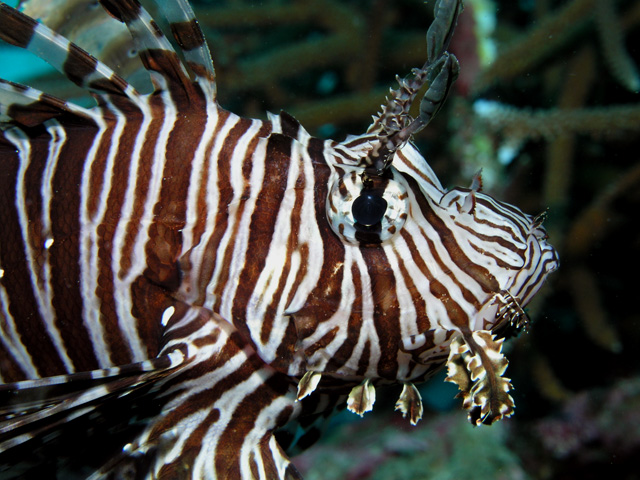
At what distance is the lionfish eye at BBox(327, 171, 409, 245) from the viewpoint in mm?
1603

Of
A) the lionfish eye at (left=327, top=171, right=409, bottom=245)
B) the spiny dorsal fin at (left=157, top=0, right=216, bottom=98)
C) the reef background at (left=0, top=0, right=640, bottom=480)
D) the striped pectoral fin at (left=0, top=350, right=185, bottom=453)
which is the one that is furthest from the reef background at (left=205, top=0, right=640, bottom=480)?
the striped pectoral fin at (left=0, top=350, right=185, bottom=453)

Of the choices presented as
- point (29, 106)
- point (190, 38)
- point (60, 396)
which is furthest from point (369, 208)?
point (29, 106)

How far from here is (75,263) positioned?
1.78 meters

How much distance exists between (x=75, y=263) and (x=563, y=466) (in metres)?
3.95

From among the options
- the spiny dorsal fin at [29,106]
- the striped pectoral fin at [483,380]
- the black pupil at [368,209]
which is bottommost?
the striped pectoral fin at [483,380]

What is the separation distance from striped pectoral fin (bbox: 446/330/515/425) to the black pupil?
0.46 metres

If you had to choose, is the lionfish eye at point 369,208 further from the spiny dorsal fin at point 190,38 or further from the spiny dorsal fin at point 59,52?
the spiny dorsal fin at point 59,52

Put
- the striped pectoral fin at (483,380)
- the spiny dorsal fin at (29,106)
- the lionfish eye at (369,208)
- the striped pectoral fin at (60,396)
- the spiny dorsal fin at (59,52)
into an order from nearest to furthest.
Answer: the striped pectoral fin at (60,396), the striped pectoral fin at (483,380), the lionfish eye at (369,208), the spiny dorsal fin at (59,52), the spiny dorsal fin at (29,106)

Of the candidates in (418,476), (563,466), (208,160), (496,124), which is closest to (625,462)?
(563,466)

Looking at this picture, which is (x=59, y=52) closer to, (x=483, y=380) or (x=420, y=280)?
(x=420, y=280)

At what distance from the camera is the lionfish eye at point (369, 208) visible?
160cm

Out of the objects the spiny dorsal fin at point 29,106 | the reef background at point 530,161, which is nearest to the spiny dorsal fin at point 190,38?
the spiny dorsal fin at point 29,106

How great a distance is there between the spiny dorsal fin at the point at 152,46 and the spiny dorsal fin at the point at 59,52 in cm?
12

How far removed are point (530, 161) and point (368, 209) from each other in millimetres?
3492
